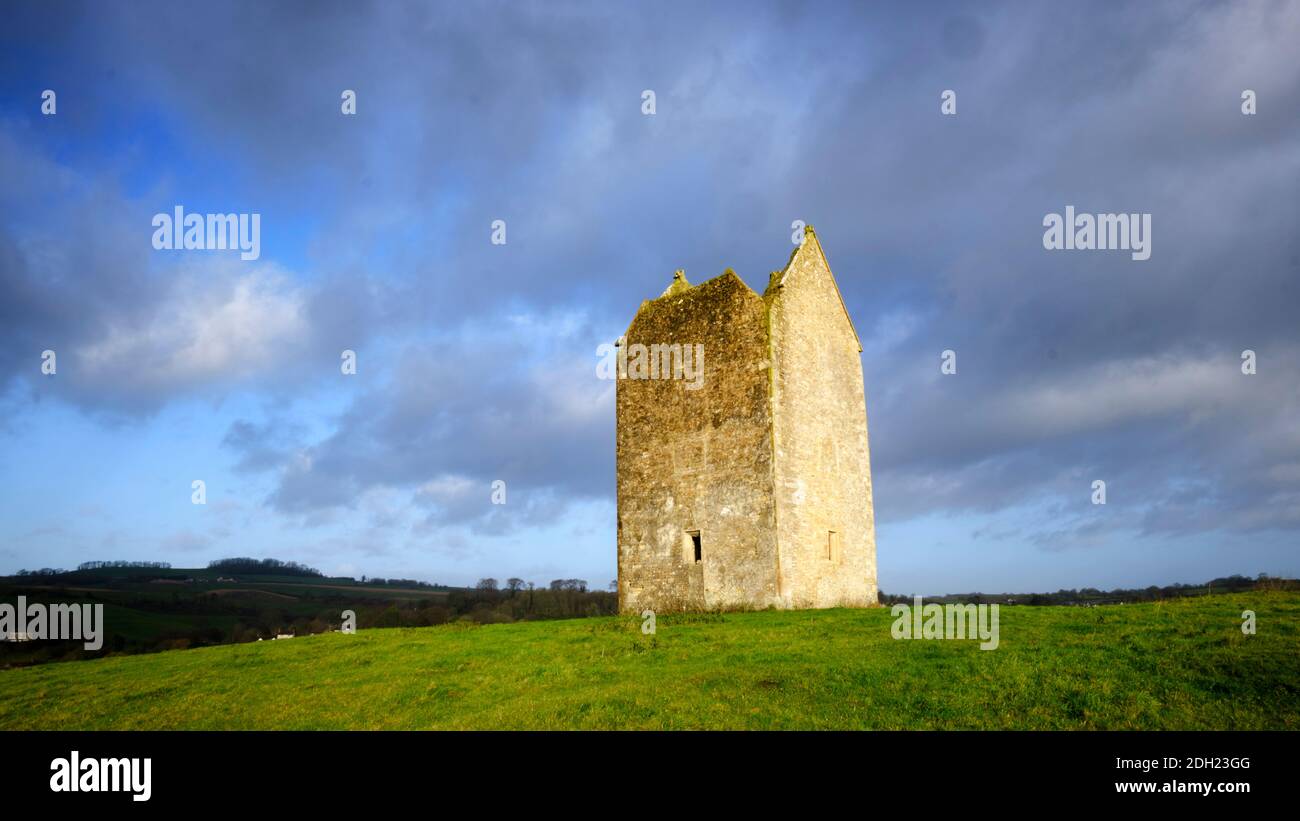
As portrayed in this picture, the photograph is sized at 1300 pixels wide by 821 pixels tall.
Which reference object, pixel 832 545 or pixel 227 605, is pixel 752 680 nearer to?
pixel 832 545

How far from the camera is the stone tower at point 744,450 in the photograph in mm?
27094

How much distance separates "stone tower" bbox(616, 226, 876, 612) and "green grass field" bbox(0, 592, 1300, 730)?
10.6 feet

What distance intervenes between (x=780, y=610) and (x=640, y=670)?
30.3 ft

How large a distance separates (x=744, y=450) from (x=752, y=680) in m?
13.4

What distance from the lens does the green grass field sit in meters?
12.3

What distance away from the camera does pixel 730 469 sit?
28.0m

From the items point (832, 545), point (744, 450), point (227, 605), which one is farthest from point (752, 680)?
point (227, 605)

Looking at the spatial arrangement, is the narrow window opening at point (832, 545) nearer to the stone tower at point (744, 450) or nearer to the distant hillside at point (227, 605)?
the stone tower at point (744, 450)

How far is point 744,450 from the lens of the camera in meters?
27.8

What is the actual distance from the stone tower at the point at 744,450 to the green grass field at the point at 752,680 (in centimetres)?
323

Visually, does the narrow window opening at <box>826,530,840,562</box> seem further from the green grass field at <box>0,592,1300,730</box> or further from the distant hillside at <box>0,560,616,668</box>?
the distant hillside at <box>0,560,616,668</box>
